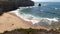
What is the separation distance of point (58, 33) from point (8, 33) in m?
3.14

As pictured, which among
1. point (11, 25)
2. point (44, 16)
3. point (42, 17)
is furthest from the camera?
point (44, 16)

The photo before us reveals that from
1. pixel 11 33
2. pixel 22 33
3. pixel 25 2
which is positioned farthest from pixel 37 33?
pixel 25 2

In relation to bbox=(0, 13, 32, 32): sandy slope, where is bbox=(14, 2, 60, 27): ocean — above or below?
below

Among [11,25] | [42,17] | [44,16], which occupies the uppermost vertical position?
[11,25]

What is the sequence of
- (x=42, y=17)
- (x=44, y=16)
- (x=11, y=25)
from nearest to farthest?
(x=11, y=25) → (x=42, y=17) → (x=44, y=16)

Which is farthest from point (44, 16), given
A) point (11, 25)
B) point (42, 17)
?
point (11, 25)

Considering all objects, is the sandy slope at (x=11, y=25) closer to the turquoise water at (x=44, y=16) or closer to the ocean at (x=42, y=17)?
the ocean at (x=42, y=17)

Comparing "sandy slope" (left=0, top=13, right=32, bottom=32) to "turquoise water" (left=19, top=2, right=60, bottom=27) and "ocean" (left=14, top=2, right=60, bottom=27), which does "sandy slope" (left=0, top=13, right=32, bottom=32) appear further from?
"turquoise water" (left=19, top=2, right=60, bottom=27)

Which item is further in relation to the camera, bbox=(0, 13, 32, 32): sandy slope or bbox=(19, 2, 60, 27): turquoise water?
bbox=(19, 2, 60, 27): turquoise water

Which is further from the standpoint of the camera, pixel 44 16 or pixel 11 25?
pixel 44 16

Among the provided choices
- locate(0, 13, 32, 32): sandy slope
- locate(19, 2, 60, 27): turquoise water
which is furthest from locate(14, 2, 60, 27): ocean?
locate(0, 13, 32, 32): sandy slope

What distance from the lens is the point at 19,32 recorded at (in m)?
9.71

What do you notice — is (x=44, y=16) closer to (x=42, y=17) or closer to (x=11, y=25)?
(x=42, y=17)

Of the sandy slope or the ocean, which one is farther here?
the ocean
